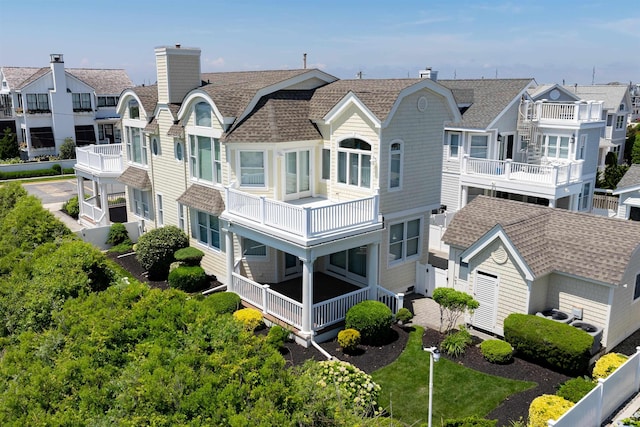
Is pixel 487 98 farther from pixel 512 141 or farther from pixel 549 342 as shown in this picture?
pixel 549 342

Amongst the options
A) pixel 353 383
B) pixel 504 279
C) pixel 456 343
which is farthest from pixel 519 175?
pixel 353 383

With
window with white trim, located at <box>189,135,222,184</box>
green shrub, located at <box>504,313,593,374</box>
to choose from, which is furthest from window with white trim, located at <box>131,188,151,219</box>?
green shrub, located at <box>504,313,593,374</box>

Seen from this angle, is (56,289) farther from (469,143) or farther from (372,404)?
(469,143)

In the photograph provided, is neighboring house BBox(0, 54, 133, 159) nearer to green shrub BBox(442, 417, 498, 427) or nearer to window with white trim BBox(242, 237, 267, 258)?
window with white trim BBox(242, 237, 267, 258)

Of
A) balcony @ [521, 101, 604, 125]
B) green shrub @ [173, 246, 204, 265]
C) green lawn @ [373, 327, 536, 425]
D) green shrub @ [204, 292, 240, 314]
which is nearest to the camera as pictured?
green lawn @ [373, 327, 536, 425]

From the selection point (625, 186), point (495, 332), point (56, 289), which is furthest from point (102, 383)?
point (625, 186)
